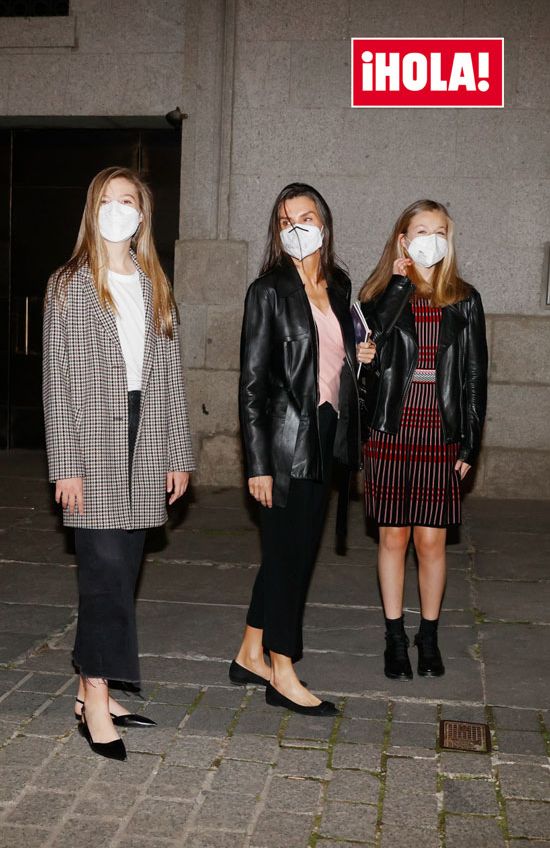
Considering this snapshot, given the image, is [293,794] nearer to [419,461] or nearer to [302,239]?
[419,461]

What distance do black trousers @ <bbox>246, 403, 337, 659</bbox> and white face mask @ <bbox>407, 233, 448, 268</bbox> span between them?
2.76 ft

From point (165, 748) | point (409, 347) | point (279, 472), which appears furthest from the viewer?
point (409, 347)

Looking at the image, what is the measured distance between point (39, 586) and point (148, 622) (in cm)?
89

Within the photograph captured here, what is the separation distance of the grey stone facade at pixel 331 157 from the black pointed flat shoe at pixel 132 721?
5.25 metres

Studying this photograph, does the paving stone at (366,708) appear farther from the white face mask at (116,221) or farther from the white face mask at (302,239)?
the white face mask at (116,221)

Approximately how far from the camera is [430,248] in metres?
4.19

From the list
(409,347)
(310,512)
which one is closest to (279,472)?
(310,512)

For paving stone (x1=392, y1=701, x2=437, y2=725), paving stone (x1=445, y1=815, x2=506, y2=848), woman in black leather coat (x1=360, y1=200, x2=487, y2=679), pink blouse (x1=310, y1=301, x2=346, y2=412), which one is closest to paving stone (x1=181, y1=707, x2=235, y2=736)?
paving stone (x1=392, y1=701, x2=437, y2=725)

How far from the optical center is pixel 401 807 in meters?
3.02

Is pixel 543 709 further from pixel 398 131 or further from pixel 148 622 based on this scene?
pixel 398 131

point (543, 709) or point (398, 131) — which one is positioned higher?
point (398, 131)

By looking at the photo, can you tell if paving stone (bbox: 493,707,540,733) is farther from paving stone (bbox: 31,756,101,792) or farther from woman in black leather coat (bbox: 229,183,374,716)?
paving stone (bbox: 31,756,101,792)

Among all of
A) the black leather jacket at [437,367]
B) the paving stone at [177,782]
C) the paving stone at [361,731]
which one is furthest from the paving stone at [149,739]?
the black leather jacket at [437,367]

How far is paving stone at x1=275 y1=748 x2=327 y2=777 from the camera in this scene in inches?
128
